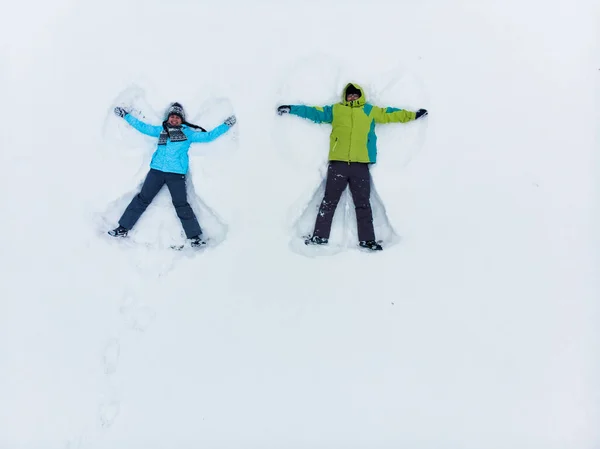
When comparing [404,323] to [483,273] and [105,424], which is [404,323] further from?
[105,424]

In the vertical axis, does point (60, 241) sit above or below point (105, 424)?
above

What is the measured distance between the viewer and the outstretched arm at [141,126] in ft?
13.5

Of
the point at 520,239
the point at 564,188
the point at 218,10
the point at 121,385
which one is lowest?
the point at 121,385

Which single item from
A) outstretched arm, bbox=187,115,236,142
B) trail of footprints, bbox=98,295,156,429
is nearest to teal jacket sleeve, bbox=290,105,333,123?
outstretched arm, bbox=187,115,236,142

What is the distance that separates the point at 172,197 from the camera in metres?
4.11

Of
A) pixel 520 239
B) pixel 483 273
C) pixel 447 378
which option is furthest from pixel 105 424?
pixel 520 239

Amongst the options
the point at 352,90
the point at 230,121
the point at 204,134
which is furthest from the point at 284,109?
the point at 204,134

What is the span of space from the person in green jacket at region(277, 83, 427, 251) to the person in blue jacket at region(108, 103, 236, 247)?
0.74 m

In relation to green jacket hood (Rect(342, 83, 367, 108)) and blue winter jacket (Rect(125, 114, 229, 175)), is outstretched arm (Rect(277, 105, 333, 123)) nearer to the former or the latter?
green jacket hood (Rect(342, 83, 367, 108))

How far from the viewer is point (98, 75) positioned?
423 cm

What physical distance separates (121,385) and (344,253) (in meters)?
2.02

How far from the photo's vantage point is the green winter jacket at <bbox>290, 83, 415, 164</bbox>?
13.2 feet

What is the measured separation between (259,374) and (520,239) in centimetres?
232

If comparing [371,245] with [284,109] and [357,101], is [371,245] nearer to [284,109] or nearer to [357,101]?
[357,101]
